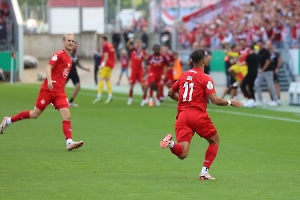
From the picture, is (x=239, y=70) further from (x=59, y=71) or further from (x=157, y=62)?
(x=59, y=71)

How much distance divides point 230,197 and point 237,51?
15.9 m

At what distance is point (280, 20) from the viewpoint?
1281 inches

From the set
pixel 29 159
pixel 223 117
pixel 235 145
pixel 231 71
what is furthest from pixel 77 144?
pixel 231 71

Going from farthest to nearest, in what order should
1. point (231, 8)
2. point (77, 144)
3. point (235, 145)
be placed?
point (231, 8)
point (235, 145)
point (77, 144)

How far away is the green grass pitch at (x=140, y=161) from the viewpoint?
886cm

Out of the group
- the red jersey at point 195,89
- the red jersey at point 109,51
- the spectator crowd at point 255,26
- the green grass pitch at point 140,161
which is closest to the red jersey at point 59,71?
the green grass pitch at point 140,161

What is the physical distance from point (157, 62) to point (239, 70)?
269 cm

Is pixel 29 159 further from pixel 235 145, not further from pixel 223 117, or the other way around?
pixel 223 117

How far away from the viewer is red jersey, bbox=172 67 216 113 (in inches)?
374

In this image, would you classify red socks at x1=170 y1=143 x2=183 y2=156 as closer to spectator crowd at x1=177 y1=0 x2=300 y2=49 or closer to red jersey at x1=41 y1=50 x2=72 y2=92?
red jersey at x1=41 y1=50 x2=72 y2=92

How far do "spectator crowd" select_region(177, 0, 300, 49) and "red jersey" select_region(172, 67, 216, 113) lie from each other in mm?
20418

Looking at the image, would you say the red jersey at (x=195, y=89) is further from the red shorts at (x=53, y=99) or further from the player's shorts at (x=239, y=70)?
the player's shorts at (x=239, y=70)

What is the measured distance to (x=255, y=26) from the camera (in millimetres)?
33688

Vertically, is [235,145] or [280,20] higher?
[280,20]
